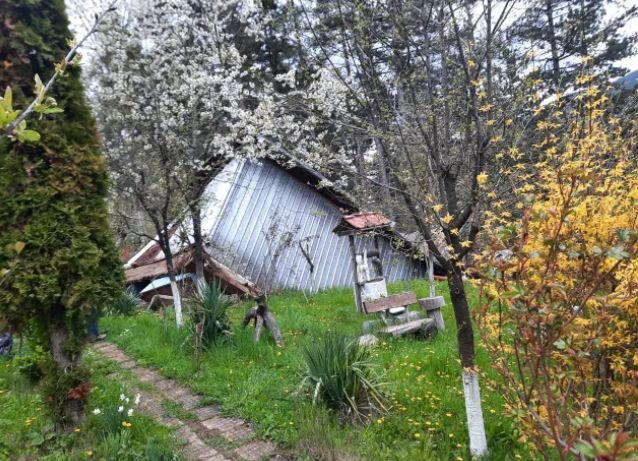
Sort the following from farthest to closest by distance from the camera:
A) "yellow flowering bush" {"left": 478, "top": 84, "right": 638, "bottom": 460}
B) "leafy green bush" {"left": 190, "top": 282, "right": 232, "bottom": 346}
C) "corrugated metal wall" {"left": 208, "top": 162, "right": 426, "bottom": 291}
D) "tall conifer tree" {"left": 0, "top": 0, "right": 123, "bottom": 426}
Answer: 1. "corrugated metal wall" {"left": 208, "top": 162, "right": 426, "bottom": 291}
2. "leafy green bush" {"left": 190, "top": 282, "right": 232, "bottom": 346}
3. "tall conifer tree" {"left": 0, "top": 0, "right": 123, "bottom": 426}
4. "yellow flowering bush" {"left": 478, "top": 84, "right": 638, "bottom": 460}

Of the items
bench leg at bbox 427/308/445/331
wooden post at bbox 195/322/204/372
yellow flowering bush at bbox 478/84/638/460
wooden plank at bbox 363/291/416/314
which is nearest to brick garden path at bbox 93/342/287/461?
wooden post at bbox 195/322/204/372

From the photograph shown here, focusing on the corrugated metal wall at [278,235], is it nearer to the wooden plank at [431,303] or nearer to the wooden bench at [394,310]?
the wooden bench at [394,310]

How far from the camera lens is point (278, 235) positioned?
12164 mm

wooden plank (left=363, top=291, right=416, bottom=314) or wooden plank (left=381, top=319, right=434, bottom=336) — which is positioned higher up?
wooden plank (left=363, top=291, right=416, bottom=314)

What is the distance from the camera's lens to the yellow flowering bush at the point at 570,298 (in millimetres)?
1896

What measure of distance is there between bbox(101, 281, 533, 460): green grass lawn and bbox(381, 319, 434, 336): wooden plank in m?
0.15

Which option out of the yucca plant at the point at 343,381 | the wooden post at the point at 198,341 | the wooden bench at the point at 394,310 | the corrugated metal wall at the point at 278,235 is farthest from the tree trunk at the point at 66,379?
the corrugated metal wall at the point at 278,235

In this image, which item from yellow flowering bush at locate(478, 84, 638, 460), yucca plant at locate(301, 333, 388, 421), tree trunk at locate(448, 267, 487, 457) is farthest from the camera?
yucca plant at locate(301, 333, 388, 421)

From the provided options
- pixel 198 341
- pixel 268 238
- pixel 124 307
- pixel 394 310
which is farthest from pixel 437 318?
pixel 124 307

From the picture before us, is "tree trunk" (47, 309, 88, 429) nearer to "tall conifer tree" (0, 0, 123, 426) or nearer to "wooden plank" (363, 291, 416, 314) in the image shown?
"tall conifer tree" (0, 0, 123, 426)

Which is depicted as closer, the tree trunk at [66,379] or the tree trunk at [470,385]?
the tree trunk at [470,385]

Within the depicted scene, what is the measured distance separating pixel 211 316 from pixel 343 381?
2.52 meters

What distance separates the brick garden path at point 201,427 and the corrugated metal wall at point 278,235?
6.48 metres

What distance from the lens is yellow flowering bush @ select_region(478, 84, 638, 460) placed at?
1896 millimetres
